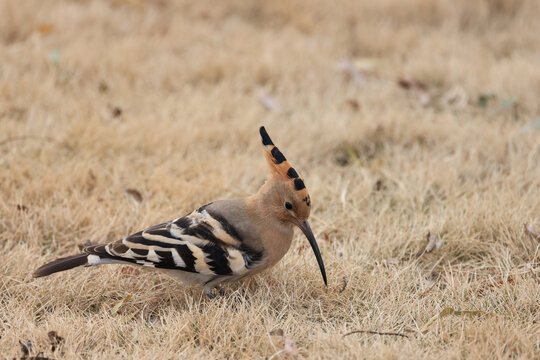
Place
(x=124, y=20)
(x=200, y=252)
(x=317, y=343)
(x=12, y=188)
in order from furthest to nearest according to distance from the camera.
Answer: (x=124, y=20), (x=12, y=188), (x=200, y=252), (x=317, y=343)

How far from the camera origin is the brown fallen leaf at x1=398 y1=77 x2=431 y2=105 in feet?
15.8

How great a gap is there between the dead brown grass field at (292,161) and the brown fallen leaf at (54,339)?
0.08 feet

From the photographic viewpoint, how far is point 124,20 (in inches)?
220

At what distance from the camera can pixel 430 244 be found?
3.09 meters

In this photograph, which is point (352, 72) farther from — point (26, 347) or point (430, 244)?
point (26, 347)

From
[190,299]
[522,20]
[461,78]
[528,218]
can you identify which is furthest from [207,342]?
[522,20]

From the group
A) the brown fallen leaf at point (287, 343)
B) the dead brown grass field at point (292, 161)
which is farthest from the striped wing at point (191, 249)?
the brown fallen leaf at point (287, 343)

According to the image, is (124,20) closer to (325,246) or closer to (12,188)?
(12,188)

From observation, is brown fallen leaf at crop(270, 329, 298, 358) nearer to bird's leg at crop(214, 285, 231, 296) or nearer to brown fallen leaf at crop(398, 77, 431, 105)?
bird's leg at crop(214, 285, 231, 296)

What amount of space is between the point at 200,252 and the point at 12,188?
4.55ft

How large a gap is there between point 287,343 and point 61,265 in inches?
38.9

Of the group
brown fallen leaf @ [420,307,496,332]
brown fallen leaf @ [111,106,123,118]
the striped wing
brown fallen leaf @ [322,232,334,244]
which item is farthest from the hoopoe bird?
brown fallen leaf @ [111,106,123,118]

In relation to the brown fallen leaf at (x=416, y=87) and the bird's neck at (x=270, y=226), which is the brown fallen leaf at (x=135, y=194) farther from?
the brown fallen leaf at (x=416, y=87)

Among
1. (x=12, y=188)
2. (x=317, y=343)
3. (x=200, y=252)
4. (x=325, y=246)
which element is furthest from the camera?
(x=12, y=188)
